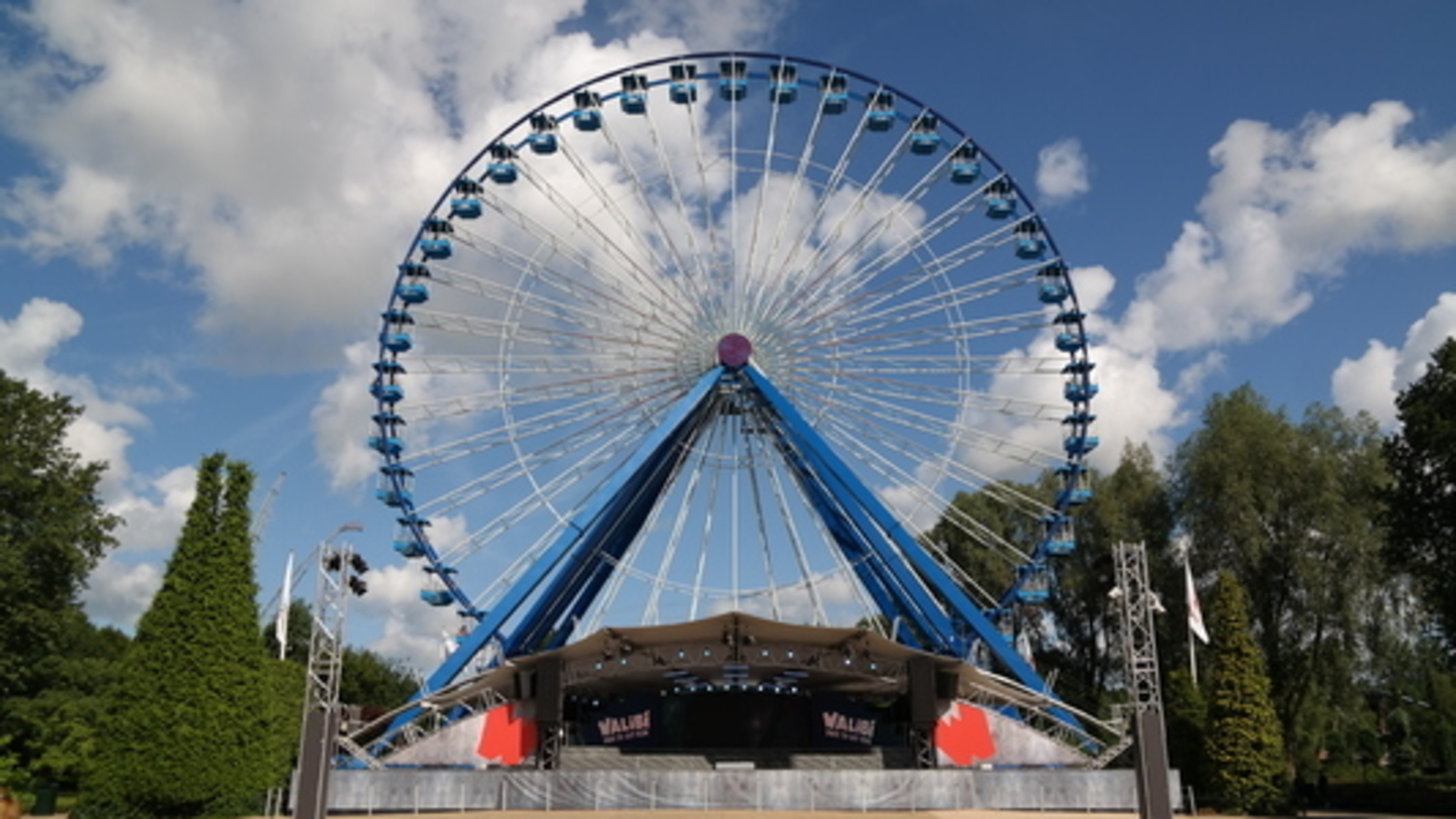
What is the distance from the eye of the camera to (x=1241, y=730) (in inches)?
1399

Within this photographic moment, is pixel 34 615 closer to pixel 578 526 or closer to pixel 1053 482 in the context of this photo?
pixel 578 526

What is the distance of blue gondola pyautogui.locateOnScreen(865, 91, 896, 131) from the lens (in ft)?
126

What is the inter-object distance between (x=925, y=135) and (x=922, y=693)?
17.4 m

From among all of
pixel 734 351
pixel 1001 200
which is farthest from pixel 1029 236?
pixel 734 351

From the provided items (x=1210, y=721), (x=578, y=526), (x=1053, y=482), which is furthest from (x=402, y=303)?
(x=1053, y=482)

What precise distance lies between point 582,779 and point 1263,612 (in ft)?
99.9

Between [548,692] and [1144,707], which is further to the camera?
[548,692]

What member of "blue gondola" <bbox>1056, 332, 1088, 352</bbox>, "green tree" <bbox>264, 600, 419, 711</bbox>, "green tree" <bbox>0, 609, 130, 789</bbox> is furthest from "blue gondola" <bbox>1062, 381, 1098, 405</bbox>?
"green tree" <bbox>264, 600, 419, 711</bbox>

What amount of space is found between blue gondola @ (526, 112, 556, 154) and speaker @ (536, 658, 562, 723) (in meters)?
16.0

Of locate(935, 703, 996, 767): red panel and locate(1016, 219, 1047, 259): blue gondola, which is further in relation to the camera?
locate(1016, 219, 1047, 259): blue gondola

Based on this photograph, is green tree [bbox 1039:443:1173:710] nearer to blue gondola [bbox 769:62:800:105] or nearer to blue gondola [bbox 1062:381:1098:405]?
blue gondola [bbox 1062:381:1098:405]

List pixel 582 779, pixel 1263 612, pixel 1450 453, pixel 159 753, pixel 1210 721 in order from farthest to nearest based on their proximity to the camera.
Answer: pixel 1263 612, pixel 1210 721, pixel 1450 453, pixel 582 779, pixel 159 753

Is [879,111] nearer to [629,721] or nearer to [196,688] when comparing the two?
[629,721]

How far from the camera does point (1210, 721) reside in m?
36.4
